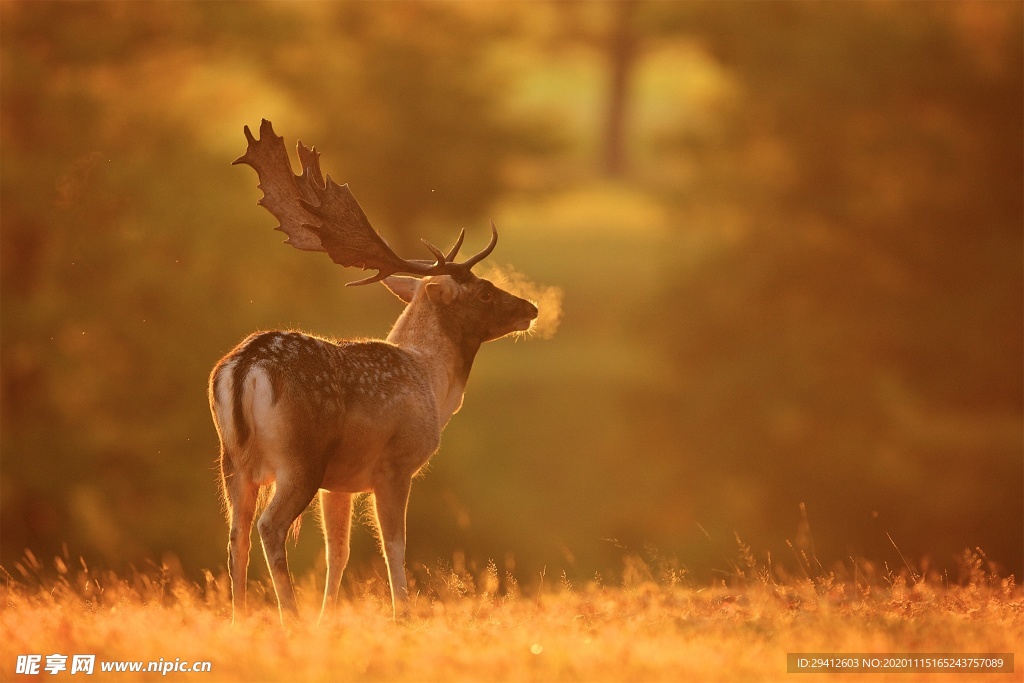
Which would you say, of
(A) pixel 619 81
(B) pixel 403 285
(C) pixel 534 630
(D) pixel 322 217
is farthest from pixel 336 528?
(A) pixel 619 81

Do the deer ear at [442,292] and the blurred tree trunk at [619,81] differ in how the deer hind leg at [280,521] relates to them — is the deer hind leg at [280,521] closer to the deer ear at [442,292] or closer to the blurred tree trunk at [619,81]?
the deer ear at [442,292]

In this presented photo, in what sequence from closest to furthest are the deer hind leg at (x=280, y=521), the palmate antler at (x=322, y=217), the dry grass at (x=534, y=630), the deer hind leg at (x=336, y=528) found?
1. the dry grass at (x=534, y=630)
2. the deer hind leg at (x=280, y=521)
3. the deer hind leg at (x=336, y=528)
4. the palmate antler at (x=322, y=217)

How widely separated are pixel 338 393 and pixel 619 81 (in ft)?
274

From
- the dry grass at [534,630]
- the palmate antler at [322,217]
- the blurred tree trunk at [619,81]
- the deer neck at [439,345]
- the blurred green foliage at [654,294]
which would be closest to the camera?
the dry grass at [534,630]

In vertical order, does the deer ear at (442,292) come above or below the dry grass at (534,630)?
above

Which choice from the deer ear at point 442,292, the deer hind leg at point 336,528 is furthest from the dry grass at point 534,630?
the deer ear at point 442,292

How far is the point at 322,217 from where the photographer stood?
10.1 meters

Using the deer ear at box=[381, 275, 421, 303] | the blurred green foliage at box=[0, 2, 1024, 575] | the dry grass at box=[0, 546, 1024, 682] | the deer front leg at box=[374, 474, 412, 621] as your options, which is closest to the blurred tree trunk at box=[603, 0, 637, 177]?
the blurred green foliage at box=[0, 2, 1024, 575]

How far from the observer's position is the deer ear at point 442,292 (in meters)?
10.0

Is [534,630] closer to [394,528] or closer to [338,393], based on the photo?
[394,528]

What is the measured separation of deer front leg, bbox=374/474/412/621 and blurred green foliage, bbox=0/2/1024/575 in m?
9.10

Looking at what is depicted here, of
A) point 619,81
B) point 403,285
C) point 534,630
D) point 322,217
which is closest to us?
point 534,630

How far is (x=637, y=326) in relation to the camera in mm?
39750

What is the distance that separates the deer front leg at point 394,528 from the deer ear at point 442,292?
1472 millimetres
